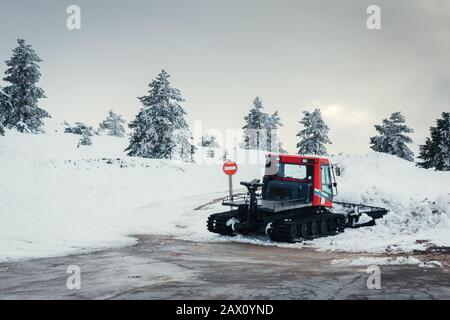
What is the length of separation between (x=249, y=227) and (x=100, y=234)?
5.81 m

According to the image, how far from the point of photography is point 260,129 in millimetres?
71688

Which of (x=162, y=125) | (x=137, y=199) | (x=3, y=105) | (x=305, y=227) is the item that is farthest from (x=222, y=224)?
(x=3, y=105)

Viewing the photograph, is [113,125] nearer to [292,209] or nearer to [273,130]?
[273,130]

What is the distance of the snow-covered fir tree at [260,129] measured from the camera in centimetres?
7044

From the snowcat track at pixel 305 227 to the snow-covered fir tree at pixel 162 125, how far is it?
29.7m

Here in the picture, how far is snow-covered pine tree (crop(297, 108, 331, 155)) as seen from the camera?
62.4 meters

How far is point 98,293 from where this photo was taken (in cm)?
757

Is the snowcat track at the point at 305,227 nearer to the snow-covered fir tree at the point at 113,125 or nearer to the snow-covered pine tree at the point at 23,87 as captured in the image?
the snow-covered pine tree at the point at 23,87

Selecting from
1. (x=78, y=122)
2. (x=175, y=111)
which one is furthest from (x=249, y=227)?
(x=78, y=122)

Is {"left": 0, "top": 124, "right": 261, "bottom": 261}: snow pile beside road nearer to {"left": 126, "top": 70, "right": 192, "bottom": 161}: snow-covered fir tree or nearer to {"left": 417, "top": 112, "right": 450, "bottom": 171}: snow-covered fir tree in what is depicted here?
{"left": 126, "top": 70, "right": 192, "bottom": 161}: snow-covered fir tree

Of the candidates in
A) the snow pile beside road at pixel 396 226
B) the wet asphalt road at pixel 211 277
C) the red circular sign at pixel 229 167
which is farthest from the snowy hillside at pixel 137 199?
the red circular sign at pixel 229 167

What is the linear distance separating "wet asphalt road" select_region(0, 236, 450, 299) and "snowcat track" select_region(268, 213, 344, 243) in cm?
201

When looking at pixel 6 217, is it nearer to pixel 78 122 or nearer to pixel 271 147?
pixel 78 122
